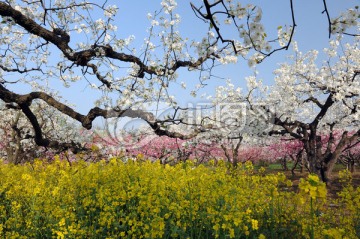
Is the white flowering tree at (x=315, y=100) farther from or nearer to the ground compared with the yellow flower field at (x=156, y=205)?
farther from the ground

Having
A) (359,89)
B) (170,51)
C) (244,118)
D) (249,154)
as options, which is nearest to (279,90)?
(244,118)

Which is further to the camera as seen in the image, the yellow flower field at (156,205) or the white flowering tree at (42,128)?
the white flowering tree at (42,128)

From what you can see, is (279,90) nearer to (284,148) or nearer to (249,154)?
(284,148)

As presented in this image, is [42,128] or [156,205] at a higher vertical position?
[42,128]

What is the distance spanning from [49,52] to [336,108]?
14.8 meters

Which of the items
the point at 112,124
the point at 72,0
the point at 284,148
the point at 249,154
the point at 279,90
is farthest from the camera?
the point at 249,154

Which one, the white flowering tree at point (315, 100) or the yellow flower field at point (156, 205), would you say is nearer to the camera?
the yellow flower field at point (156, 205)

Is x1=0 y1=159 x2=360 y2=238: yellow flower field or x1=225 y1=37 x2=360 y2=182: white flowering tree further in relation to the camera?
x1=225 y1=37 x2=360 y2=182: white flowering tree

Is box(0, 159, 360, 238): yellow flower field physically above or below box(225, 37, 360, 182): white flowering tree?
below

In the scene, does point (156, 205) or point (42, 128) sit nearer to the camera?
point (156, 205)

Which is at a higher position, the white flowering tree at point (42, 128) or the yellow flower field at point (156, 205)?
the white flowering tree at point (42, 128)

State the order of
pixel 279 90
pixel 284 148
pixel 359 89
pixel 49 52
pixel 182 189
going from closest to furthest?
pixel 182 189
pixel 49 52
pixel 359 89
pixel 279 90
pixel 284 148

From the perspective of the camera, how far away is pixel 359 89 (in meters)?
15.8

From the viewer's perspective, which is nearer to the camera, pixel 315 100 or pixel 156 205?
pixel 156 205
